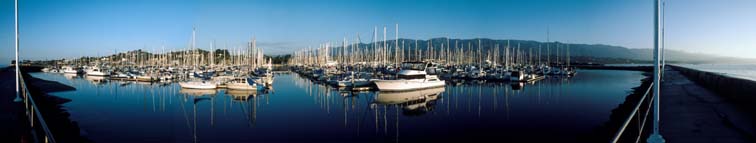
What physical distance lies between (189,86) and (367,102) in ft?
60.1

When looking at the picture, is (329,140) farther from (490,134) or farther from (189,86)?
(189,86)

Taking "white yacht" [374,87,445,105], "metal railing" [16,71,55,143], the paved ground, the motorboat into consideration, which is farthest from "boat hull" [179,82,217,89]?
"metal railing" [16,71,55,143]

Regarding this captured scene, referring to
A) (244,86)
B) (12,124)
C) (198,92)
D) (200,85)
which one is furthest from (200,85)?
(12,124)

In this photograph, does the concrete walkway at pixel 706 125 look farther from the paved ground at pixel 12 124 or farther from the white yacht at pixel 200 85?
the white yacht at pixel 200 85

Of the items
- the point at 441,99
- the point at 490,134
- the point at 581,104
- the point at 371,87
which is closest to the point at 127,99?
the point at 371,87

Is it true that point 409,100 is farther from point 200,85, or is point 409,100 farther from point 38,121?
point 38,121

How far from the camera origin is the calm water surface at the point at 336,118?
55.9ft

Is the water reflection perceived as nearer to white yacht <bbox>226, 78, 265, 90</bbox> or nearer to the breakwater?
white yacht <bbox>226, 78, 265, 90</bbox>

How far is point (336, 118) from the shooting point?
22078mm

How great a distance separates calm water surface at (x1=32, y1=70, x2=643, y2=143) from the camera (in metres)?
17.0

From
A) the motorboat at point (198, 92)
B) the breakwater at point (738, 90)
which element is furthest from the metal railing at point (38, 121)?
the breakwater at point (738, 90)

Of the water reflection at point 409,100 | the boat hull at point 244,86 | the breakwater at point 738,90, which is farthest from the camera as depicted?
the boat hull at point 244,86

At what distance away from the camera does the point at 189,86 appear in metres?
38.9

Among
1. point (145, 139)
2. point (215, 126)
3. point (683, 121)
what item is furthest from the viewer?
point (215, 126)
